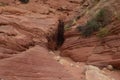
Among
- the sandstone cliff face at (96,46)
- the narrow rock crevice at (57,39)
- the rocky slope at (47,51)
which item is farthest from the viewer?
→ the narrow rock crevice at (57,39)

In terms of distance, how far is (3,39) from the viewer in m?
12.5

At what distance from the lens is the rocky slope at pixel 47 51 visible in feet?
34.4

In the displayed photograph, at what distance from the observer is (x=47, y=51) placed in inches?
524

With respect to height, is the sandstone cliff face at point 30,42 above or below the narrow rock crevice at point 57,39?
above

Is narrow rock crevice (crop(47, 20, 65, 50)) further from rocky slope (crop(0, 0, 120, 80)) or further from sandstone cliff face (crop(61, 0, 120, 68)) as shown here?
sandstone cliff face (crop(61, 0, 120, 68))

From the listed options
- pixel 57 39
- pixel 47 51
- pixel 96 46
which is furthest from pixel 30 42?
pixel 57 39

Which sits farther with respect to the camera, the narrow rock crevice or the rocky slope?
the narrow rock crevice

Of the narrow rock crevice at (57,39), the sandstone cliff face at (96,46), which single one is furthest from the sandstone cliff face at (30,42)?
the sandstone cliff face at (96,46)

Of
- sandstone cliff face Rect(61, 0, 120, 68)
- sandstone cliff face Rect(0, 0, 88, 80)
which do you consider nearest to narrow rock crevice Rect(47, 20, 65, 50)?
sandstone cliff face Rect(0, 0, 88, 80)

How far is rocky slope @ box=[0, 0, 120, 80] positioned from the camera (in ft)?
34.4

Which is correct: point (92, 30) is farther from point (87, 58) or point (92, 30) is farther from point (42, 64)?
point (42, 64)

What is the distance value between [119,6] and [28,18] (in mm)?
4855

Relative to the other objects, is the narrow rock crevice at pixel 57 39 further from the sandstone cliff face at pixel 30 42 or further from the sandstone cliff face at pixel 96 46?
the sandstone cliff face at pixel 96 46

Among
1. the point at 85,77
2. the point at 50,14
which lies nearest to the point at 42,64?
the point at 85,77
